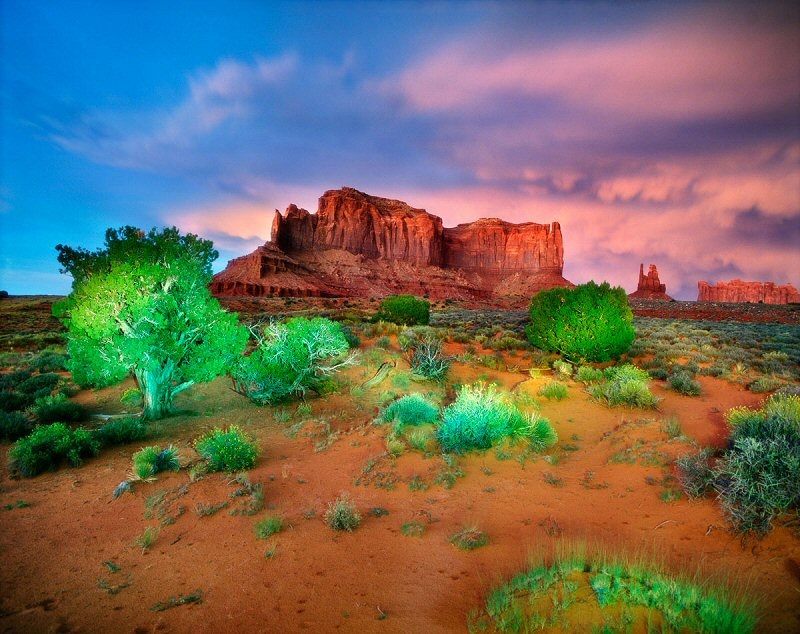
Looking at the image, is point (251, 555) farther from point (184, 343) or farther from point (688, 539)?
point (184, 343)

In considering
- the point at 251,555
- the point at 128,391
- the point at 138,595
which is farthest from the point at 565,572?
the point at 128,391

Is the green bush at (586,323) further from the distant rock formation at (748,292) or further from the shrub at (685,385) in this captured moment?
the distant rock formation at (748,292)

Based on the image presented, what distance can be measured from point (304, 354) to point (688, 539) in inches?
385

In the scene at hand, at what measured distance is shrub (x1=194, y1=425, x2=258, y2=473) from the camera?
696 centimetres

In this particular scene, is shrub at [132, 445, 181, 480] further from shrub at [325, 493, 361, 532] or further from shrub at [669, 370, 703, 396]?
shrub at [669, 370, 703, 396]

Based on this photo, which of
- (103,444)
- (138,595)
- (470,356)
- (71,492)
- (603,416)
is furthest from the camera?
(470,356)

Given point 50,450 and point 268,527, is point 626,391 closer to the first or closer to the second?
point 268,527

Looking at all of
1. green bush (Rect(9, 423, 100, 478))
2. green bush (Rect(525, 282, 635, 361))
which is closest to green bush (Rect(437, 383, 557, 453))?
green bush (Rect(525, 282, 635, 361))

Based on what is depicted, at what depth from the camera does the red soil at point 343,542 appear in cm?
370

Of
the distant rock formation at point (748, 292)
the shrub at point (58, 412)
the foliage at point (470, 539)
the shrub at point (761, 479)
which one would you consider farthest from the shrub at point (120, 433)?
the distant rock formation at point (748, 292)

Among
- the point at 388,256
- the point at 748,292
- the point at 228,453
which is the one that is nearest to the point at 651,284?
the point at 748,292

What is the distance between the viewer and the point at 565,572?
3664mm

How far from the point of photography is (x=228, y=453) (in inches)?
277

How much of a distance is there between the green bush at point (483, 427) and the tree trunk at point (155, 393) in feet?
25.5
